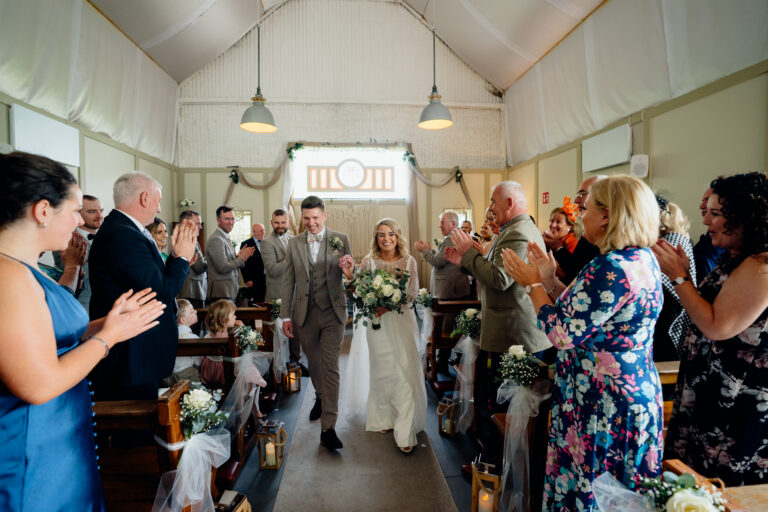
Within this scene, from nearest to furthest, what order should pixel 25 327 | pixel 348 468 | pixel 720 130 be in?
1. pixel 25 327
2. pixel 348 468
3. pixel 720 130

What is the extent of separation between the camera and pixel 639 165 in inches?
211

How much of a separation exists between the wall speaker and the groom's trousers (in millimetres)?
4664

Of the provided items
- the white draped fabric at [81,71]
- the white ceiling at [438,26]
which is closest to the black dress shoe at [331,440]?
the white draped fabric at [81,71]

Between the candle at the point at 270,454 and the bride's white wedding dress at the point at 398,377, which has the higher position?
the bride's white wedding dress at the point at 398,377

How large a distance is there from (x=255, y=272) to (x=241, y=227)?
372 centimetres

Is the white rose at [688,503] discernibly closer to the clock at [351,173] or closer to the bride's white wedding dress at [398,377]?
the bride's white wedding dress at [398,377]

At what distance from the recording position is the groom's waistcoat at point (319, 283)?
139 inches

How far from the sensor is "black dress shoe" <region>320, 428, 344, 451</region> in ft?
10.9

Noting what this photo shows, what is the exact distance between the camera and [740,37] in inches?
153

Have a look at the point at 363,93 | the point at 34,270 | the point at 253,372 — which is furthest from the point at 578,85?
the point at 34,270

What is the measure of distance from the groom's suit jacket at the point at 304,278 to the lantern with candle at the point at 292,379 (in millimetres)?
1286

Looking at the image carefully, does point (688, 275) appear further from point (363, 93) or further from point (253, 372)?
point (363, 93)

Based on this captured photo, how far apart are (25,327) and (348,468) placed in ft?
8.33

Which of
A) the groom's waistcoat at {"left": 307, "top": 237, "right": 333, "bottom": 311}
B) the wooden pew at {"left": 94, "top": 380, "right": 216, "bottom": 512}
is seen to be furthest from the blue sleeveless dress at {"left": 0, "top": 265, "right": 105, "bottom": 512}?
the groom's waistcoat at {"left": 307, "top": 237, "right": 333, "bottom": 311}
